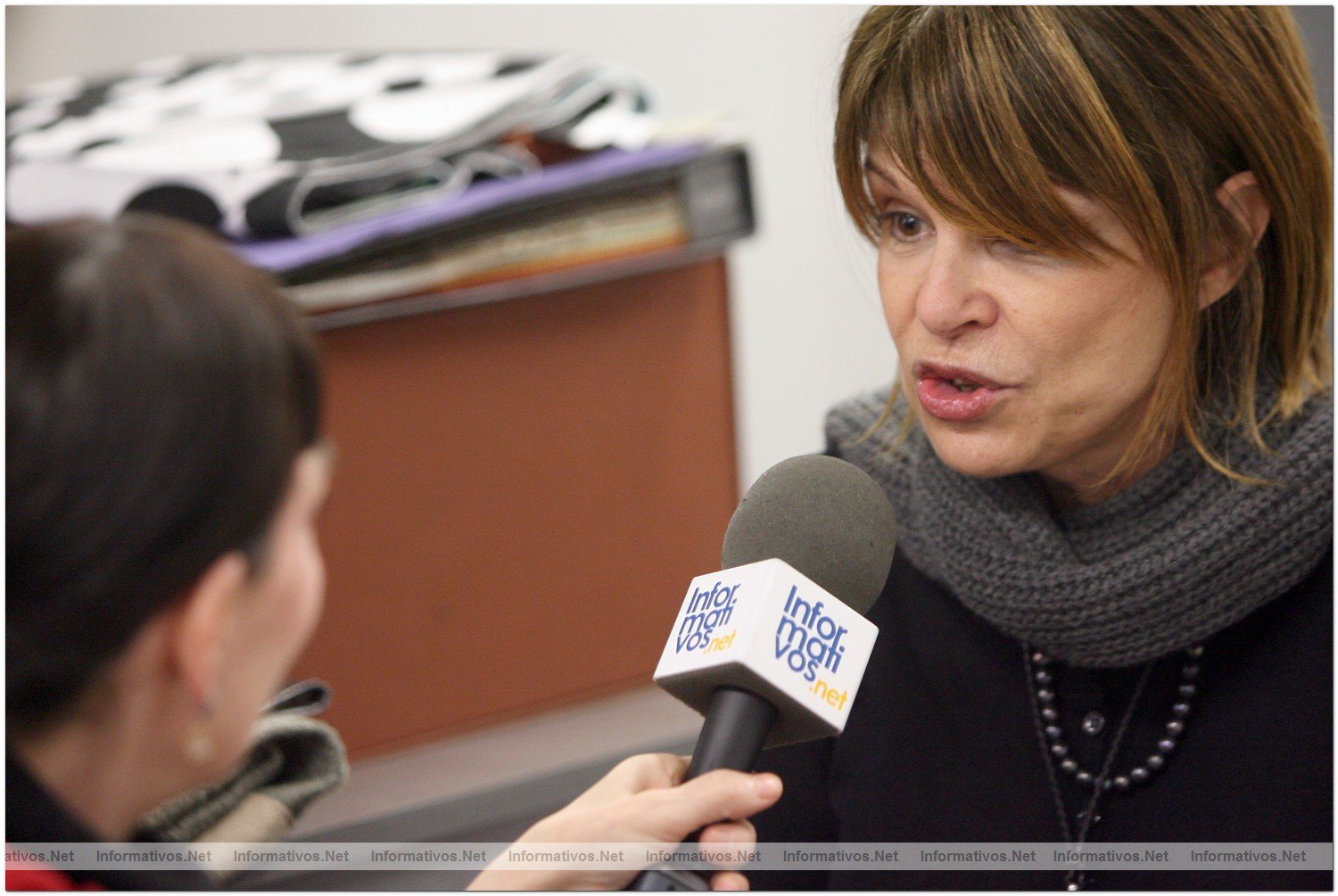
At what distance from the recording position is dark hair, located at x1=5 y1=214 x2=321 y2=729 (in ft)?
1.19

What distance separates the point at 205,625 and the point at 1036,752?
0.52m

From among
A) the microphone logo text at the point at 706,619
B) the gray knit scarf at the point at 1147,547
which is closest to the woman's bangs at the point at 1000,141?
the gray knit scarf at the point at 1147,547

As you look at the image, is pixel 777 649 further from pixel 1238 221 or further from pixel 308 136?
pixel 308 136

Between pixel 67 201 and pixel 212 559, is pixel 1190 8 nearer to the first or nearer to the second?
pixel 212 559

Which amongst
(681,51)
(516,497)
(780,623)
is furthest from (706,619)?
(681,51)

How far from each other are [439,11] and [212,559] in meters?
1.47

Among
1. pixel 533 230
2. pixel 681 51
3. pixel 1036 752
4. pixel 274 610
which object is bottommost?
pixel 1036 752

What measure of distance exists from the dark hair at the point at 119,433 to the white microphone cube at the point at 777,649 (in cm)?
17

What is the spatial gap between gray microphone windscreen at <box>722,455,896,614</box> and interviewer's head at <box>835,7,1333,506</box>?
13 cm

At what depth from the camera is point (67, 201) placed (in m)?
0.96

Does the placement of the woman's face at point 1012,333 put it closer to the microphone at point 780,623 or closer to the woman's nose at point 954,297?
the woman's nose at point 954,297

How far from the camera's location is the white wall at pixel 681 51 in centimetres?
161

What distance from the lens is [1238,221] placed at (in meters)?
0.69

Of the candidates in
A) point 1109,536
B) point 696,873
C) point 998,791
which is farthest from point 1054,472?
point 696,873
